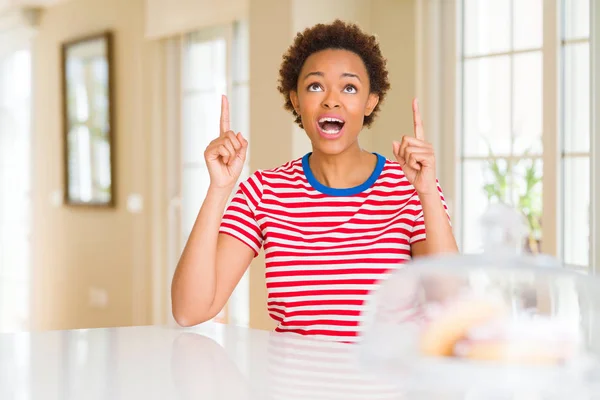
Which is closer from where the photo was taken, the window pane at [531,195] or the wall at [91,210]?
the window pane at [531,195]

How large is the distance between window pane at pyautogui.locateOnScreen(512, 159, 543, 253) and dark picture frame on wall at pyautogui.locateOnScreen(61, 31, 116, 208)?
3.01m

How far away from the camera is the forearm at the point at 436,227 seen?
4.61 ft

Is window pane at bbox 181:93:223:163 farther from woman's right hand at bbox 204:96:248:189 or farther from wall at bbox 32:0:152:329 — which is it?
woman's right hand at bbox 204:96:248:189

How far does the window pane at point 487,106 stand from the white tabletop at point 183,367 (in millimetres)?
2039

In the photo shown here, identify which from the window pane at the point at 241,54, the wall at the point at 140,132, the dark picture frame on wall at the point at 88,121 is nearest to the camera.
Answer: the wall at the point at 140,132

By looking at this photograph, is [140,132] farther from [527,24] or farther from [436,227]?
[436,227]

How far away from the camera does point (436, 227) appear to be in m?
1.42

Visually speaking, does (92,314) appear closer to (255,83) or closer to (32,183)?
(32,183)

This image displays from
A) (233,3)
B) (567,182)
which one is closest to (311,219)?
(567,182)

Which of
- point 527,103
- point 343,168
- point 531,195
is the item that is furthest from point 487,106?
point 343,168

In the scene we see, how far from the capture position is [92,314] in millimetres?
5625

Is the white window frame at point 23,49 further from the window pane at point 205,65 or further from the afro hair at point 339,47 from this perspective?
the afro hair at point 339,47

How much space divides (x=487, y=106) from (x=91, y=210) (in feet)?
10.5

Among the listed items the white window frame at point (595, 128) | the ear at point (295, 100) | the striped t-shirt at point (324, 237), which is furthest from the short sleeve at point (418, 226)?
the white window frame at point (595, 128)
